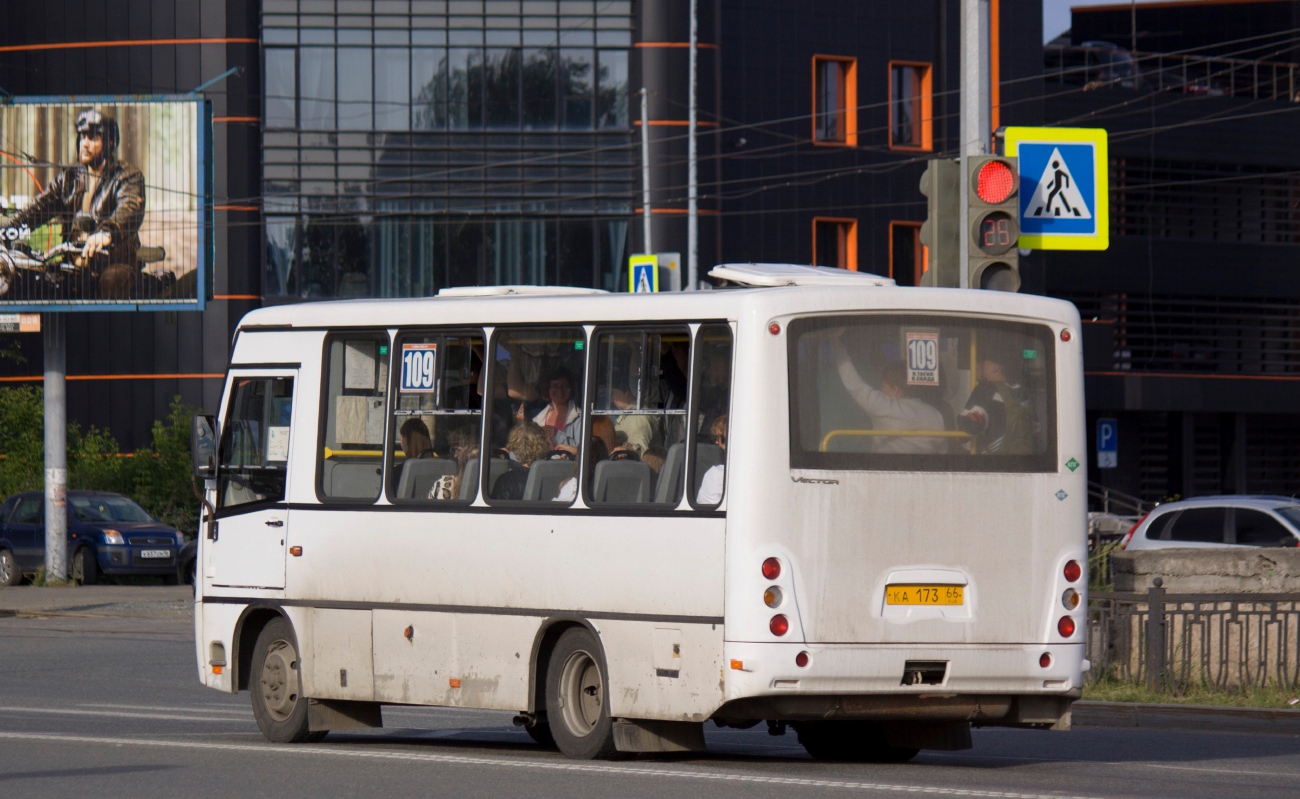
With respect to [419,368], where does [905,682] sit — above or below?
below

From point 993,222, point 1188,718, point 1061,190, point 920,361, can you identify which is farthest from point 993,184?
point 1188,718

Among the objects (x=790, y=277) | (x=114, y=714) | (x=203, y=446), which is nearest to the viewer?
(x=790, y=277)

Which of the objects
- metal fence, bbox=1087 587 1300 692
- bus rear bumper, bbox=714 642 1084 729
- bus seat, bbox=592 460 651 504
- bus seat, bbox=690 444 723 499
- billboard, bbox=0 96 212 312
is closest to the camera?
bus rear bumper, bbox=714 642 1084 729

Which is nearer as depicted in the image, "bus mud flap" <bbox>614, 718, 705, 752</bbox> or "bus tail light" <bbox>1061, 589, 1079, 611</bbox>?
"bus tail light" <bbox>1061, 589, 1079, 611</bbox>

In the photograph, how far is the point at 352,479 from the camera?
40.9ft

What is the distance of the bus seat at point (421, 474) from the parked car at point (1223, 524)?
1154cm

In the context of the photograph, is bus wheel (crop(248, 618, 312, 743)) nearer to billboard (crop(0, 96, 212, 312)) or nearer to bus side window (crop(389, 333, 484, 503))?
bus side window (crop(389, 333, 484, 503))

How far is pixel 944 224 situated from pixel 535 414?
3536 millimetres

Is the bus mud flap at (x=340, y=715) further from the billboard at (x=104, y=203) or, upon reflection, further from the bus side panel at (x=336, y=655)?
the billboard at (x=104, y=203)

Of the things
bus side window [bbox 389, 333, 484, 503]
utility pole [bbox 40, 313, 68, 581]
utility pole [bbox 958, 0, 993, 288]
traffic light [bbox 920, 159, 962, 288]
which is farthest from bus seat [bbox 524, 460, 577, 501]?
utility pole [bbox 40, 313, 68, 581]

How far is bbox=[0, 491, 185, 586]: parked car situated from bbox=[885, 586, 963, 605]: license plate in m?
24.5

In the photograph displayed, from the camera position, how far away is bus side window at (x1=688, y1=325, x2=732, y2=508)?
10.6 metres

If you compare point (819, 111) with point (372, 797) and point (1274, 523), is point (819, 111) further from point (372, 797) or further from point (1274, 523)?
point (372, 797)

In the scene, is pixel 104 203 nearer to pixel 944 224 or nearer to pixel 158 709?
pixel 158 709
